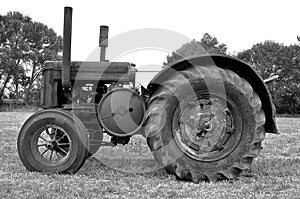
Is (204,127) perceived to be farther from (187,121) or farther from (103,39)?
(103,39)

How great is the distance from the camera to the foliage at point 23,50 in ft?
180

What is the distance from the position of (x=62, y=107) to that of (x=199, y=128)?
7.92 feet

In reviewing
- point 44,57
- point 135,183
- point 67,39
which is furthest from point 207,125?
point 44,57

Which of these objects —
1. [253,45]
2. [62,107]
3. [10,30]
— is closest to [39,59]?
[10,30]

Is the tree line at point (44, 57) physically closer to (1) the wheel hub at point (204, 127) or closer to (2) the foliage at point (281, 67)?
(2) the foliage at point (281, 67)

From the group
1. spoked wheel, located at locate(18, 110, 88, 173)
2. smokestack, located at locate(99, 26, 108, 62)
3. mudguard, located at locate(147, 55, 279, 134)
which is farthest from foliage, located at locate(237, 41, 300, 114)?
spoked wheel, located at locate(18, 110, 88, 173)

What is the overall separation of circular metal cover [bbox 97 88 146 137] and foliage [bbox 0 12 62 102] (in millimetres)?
46681

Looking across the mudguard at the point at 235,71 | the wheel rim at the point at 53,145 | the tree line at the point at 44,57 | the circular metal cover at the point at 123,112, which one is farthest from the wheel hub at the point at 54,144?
the tree line at the point at 44,57

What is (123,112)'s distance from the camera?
5980 mm

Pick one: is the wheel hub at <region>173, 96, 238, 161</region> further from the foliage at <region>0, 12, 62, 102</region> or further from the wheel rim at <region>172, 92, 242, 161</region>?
the foliage at <region>0, 12, 62, 102</region>

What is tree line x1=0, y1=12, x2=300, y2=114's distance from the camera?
179 ft

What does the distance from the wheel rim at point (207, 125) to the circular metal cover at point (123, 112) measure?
2.45ft

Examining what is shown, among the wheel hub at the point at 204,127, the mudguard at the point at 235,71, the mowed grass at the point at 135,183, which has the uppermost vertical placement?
the mudguard at the point at 235,71

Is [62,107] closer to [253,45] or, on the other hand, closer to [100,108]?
[100,108]
